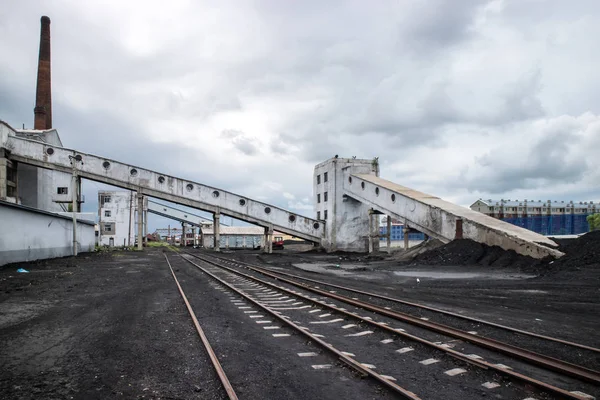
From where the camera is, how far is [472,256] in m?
22.4

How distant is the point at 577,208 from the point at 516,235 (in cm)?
10058

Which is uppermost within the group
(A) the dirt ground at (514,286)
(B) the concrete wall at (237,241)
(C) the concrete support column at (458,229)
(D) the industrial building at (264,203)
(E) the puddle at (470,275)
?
(D) the industrial building at (264,203)

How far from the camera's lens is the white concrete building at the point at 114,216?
6338cm

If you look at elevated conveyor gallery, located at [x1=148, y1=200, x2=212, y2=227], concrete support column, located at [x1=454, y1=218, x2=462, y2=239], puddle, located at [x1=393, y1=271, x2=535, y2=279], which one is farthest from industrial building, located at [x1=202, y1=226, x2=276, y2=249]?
puddle, located at [x1=393, y1=271, x2=535, y2=279]

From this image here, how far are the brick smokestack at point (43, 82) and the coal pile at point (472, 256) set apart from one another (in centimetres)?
4504

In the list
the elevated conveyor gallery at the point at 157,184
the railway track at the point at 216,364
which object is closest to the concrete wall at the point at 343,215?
the elevated conveyor gallery at the point at 157,184

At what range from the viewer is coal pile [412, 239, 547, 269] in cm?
2003

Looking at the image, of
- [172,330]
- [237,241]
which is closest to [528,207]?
[237,241]

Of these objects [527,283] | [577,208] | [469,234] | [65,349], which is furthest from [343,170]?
[577,208]

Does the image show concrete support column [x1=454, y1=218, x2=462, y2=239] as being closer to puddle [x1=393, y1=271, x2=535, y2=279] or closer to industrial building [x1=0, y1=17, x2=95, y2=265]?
puddle [x1=393, y1=271, x2=535, y2=279]

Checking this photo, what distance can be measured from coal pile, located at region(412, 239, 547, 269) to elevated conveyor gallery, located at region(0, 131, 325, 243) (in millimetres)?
20011

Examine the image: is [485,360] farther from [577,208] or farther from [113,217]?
[577,208]

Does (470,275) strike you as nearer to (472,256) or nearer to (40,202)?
(472,256)

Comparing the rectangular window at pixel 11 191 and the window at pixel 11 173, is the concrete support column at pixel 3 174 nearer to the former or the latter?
the window at pixel 11 173
